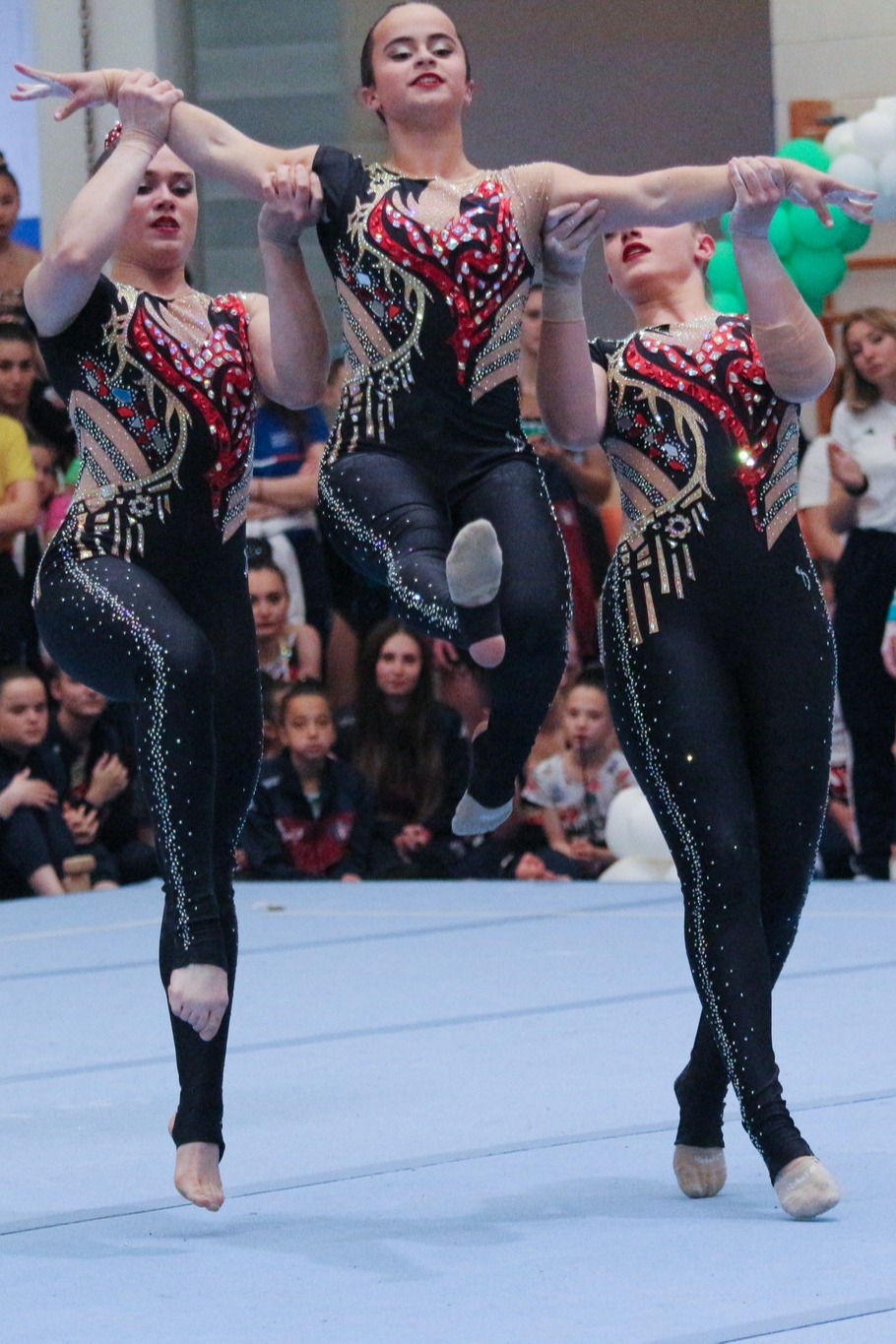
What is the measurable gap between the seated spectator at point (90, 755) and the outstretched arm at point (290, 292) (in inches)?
168

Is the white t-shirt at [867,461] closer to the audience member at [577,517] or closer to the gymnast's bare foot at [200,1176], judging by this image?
the audience member at [577,517]

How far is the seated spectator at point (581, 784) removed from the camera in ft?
24.6

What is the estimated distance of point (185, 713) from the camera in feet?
10.9

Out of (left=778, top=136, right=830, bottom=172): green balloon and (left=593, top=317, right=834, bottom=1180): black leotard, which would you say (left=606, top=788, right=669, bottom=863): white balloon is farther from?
(left=593, top=317, right=834, bottom=1180): black leotard

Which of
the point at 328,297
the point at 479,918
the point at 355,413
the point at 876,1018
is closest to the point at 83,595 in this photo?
the point at 355,413

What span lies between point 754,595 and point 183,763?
100cm

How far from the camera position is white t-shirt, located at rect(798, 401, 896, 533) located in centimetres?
705

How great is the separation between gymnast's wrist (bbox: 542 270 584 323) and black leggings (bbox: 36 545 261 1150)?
0.73 meters

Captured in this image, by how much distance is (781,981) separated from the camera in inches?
221

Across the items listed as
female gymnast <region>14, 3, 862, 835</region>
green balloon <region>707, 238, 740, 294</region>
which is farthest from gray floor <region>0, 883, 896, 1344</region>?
green balloon <region>707, 238, 740, 294</region>

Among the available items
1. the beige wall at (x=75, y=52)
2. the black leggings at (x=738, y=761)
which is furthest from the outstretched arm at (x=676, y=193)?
the beige wall at (x=75, y=52)

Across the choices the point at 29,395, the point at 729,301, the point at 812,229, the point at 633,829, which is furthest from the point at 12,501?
the point at 812,229

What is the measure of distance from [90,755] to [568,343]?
4.68 meters

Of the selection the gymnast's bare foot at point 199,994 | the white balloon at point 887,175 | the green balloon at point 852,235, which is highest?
the white balloon at point 887,175
